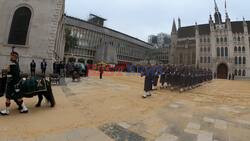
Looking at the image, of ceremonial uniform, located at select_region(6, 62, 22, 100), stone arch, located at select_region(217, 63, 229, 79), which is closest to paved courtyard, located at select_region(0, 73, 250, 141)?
ceremonial uniform, located at select_region(6, 62, 22, 100)

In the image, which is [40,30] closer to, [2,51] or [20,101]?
[2,51]

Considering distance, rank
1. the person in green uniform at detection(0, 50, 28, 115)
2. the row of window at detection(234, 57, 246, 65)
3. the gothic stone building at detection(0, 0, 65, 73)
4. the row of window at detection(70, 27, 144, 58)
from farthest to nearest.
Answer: the row of window at detection(70, 27, 144, 58) < the row of window at detection(234, 57, 246, 65) < the gothic stone building at detection(0, 0, 65, 73) < the person in green uniform at detection(0, 50, 28, 115)

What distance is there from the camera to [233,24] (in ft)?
218

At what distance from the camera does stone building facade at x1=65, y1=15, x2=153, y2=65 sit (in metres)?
63.1

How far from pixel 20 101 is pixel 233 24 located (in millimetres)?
79916

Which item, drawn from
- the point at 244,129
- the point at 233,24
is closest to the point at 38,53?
the point at 244,129

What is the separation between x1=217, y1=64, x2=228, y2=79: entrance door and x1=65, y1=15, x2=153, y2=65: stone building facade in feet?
107

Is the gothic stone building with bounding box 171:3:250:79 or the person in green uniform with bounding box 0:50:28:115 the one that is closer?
the person in green uniform with bounding box 0:50:28:115

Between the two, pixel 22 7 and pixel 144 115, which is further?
pixel 22 7

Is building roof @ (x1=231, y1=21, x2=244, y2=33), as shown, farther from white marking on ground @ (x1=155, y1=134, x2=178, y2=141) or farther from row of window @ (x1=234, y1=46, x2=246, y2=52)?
white marking on ground @ (x1=155, y1=134, x2=178, y2=141)

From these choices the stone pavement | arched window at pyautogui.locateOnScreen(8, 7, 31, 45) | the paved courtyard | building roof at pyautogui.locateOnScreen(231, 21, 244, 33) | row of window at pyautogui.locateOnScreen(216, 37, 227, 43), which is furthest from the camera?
building roof at pyautogui.locateOnScreen(231, 21, 244, 33)

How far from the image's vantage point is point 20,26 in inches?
645

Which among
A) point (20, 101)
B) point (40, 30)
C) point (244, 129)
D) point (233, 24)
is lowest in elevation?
point (244, 129)

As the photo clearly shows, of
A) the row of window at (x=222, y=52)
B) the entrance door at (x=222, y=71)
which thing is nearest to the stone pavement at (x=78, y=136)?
the entrance door at (x=222, y=71)
